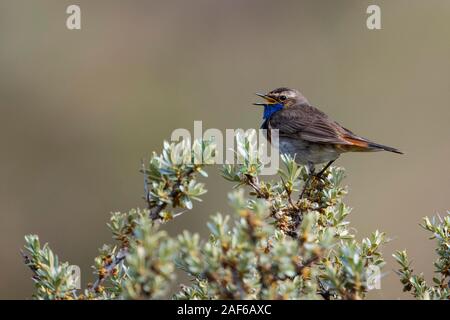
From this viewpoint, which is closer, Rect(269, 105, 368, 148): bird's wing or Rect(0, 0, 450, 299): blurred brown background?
Rect(269, 105, 368, 148): bird's wing

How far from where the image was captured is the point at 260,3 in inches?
710

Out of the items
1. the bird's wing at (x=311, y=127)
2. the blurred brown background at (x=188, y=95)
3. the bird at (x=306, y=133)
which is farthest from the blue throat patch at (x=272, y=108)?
the blurred brown background at (x=188, y=95)

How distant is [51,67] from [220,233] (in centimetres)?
1443

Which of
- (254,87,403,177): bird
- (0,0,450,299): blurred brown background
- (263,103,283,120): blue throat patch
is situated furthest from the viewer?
(0,0,450,299): blurred brown background

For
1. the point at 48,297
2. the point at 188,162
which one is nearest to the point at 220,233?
the point at 188,162

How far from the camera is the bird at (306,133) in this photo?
735 cm

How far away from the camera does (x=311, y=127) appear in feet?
26.2

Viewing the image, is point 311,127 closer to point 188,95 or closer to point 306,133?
point 306,133

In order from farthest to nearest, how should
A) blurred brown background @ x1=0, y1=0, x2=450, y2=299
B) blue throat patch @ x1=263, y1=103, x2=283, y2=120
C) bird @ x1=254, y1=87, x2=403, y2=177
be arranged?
blurred brown background @ x1=0, y1=0, x2=450, y2=299, blue throat patch @ x1=263, y1=103, x2=283, y2=120, bird @ x1=254, y1=87, x2=403, y2=177

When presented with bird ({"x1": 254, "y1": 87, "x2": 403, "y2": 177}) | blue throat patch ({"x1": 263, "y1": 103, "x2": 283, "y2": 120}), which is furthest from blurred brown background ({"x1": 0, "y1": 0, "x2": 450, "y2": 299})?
A: bird ({"x1": 254, "y1": 87, "x2": 403, "y2": 177})

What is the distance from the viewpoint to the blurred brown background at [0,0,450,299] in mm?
12211

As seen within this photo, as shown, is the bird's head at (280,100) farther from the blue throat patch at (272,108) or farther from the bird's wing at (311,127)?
the bird's wing at (311,127)

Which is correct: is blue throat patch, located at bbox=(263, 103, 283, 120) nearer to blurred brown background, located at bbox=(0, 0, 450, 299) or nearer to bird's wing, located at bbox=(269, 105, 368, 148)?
bird's wing, located at bbox=(269, 105, 368, 148)

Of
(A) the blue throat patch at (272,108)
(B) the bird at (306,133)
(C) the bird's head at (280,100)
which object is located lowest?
(B) the bird at (306,133)
